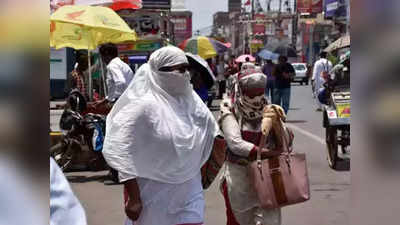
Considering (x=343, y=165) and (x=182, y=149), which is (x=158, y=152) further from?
(x=343, y=165)

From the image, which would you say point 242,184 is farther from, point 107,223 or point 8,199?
point 8,199

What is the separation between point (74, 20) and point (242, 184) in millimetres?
5763

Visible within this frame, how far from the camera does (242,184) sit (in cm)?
464

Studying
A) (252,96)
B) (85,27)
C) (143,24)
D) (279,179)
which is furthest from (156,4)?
(279,179)

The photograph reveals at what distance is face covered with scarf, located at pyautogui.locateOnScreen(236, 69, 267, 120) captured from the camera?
15.0 feet

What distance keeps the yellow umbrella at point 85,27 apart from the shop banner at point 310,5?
135 ft

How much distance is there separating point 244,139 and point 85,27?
6.64 meters

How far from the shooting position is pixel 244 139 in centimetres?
457

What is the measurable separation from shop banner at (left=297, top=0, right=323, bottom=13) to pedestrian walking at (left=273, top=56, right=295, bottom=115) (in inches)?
1415

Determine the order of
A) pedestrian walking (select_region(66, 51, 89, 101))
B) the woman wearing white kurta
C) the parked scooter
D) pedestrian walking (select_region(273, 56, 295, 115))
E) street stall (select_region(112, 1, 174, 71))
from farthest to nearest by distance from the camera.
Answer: street stall (select_region(112, 1, 174, 71)) → pedestrian walking (select_region(273, 56, 295, 115)) → pedestrian walking (select_region(66, 51, 89, 101)) → the parked scooter → the woman wearing white kurta

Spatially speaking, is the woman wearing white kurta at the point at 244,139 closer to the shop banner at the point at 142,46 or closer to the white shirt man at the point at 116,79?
the white shirt man at the point at 116,79

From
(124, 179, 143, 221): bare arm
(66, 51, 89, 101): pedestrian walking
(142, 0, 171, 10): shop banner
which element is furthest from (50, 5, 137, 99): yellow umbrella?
(142, 0, 171, 10): shop banner

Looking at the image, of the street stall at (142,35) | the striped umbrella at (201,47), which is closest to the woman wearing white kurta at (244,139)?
the street stall at (142,35)

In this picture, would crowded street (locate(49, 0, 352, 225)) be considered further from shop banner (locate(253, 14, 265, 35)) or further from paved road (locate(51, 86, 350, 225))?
shop banner (locate(253, 14, 265, 35))
